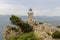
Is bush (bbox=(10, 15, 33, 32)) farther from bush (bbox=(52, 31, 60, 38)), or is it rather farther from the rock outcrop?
bush (bbox=(52, 31, 60, 38))

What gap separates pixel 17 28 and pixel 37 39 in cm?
437

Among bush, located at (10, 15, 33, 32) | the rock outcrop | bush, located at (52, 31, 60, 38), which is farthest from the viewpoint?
bush, located at (10, 15, 33, 32)

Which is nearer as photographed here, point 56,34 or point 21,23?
point 56,34

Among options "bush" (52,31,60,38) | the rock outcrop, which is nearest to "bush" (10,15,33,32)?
the rock outcrop

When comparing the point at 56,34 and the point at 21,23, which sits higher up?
the point at 21,23

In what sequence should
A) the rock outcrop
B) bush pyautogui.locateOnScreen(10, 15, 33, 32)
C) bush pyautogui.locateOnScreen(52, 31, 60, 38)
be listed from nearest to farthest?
bush pyautogui.locateOnScreen(52, 31, 60, 38), the rock outcrop, bush pyautogui.locateOnScreen(10, 15, 33, 32)

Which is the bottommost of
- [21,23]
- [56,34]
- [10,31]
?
[56,34]

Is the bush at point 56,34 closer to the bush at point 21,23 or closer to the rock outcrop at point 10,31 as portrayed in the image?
the bush at point 21,23

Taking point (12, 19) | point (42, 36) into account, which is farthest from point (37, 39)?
point (12, 19)

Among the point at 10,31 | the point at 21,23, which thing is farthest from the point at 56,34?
the point at 10,31

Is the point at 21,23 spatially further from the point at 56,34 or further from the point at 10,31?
the point at 56,34

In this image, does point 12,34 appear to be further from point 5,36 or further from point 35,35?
point 35,35

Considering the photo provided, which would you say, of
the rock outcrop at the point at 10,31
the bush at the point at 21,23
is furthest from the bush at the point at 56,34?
the rock outcrop at the point at 10,31

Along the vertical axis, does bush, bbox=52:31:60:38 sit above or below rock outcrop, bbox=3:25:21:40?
below
